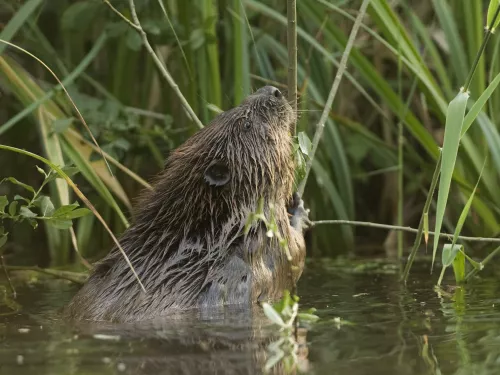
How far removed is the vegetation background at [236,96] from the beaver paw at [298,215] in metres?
0.58

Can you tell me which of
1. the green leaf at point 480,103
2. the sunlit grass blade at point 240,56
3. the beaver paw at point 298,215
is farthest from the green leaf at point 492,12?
the sunlit grass blade at point 240,56

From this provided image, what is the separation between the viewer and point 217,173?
405 cm

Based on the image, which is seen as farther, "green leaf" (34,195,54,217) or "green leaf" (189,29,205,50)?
"green leaf" (189,29,205,50)

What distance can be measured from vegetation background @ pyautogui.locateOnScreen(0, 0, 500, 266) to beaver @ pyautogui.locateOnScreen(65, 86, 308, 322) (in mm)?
342

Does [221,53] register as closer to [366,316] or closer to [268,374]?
[366,316]

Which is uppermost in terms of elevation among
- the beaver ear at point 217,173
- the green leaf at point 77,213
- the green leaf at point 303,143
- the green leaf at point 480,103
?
the green leaf at point 480,103

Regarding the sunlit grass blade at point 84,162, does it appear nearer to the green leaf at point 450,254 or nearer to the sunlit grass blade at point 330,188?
the sunlit grass blade at point 330,188

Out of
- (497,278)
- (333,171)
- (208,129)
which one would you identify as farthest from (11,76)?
(497,278)

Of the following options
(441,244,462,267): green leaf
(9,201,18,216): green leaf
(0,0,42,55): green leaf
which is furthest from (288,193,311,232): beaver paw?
(0,0,42,55): green leaf

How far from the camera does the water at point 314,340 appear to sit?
8.29 ft

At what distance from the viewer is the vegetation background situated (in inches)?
183

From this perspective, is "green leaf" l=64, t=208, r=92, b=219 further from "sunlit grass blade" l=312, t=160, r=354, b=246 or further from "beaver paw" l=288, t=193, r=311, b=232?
"sunlit grass blade" l=312, t=160, r=354, b=246

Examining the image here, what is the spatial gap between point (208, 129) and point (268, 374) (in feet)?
6.25

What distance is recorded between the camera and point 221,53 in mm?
5609
